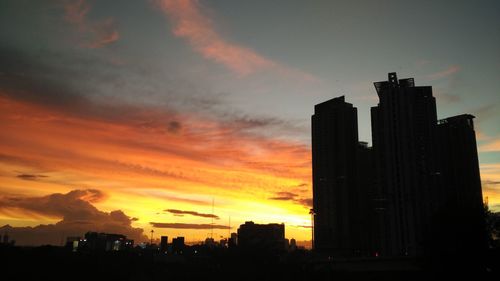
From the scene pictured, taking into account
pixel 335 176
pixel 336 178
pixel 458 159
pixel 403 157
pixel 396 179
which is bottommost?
pixel 396 179

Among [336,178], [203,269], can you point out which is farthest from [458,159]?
[203,269]

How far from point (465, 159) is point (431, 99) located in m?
45.2

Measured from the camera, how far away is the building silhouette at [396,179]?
278 feet

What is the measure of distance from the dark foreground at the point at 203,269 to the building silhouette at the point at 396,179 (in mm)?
3777

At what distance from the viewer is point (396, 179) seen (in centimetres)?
14188

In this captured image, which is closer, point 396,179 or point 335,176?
point 396,179

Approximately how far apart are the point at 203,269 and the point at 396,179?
64734 millimetres

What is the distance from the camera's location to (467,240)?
2680 inches

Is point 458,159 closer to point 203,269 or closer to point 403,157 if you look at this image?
point 403,157

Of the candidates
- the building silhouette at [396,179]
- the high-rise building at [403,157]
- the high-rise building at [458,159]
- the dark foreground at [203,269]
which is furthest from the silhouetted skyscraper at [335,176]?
the dark foreground at [203,269]

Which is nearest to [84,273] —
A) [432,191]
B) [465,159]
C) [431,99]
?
[432,191]

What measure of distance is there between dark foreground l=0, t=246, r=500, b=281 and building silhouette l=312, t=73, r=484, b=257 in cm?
378

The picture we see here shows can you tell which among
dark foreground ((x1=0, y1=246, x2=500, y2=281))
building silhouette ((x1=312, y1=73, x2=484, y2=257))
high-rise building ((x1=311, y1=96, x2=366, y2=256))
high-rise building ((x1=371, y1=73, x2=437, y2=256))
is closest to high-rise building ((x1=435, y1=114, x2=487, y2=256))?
building silhouette ((x1=312, y1=73, x2=484, y2=257))

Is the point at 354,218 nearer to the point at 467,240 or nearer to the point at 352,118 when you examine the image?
the point at 352,118
